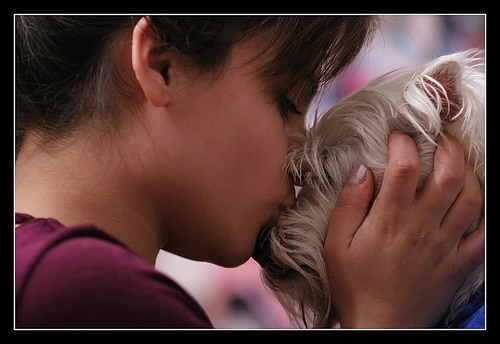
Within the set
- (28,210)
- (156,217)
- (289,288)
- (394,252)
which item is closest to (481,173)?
(394,252)

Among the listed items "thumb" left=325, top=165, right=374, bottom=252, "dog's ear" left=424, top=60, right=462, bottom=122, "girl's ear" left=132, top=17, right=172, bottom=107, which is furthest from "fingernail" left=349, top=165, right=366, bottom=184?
"girl's ear" left=132, top=17, right=172, bottom=107

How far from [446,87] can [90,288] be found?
0.47 meters

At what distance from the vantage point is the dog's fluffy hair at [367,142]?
2.97 feet

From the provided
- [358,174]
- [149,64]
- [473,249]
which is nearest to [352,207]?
[358,174]

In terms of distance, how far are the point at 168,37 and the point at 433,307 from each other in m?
0.43

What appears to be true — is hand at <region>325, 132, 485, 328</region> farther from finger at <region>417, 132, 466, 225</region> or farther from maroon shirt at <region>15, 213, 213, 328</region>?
maroon shirt at <region>15, 213, 213, 328</region>

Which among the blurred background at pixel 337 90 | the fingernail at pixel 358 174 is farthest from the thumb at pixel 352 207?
the blurred background at pixel 337 90

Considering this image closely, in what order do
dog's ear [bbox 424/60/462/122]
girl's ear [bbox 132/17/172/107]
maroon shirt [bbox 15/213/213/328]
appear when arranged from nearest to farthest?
maroon shirt [bbox 15/213/213/328] → girl's ear [bbox 132/17/172/107] → dog's ear [bbox 424/60/462/122]

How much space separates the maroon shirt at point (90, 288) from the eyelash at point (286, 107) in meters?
0.26

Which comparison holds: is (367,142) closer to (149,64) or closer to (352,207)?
(352,207)

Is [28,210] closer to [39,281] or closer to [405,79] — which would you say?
[39,281]

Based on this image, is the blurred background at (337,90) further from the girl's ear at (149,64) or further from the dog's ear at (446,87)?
the girl's ear at (149,64)

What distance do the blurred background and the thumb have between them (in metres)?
0.11

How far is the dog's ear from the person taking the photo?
90cm
